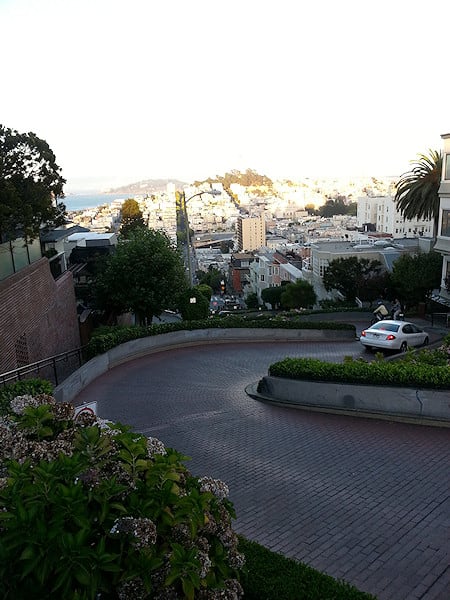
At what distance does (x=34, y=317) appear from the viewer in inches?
605

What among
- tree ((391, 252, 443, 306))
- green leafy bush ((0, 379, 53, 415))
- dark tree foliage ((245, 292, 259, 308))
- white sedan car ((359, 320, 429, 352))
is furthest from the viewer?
dark tree foliage ((245, 292, 259, 308))

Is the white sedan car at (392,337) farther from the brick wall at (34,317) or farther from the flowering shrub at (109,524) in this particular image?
the flowering shrub at (109,524)

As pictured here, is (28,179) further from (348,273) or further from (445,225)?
(348,273)

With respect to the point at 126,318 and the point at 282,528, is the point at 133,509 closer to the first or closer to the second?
the point at 282,528

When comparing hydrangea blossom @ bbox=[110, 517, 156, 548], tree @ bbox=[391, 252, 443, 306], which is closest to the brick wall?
hydrangea blossom @ bbox=[110, 517, 156, 548]

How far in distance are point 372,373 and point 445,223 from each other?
64.4ft

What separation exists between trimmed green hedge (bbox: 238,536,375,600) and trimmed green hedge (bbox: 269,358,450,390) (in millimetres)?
6220

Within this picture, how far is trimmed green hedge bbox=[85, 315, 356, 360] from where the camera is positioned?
1577 cm

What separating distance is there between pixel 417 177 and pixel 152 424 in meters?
28.5

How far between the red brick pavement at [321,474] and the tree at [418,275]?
1803 centimetres

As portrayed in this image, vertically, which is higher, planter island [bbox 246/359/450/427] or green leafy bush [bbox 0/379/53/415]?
green leafy bush [bbox 0/379/53/415]

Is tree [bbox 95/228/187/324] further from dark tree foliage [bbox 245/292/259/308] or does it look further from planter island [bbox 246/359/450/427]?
dark tree foliage [bbox 245/292/259/308]

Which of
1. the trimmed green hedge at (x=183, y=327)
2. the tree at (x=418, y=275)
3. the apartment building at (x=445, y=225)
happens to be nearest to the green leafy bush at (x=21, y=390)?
the trimmed green hedge at (x=183, y=327)

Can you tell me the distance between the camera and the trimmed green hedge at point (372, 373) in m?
9.95
